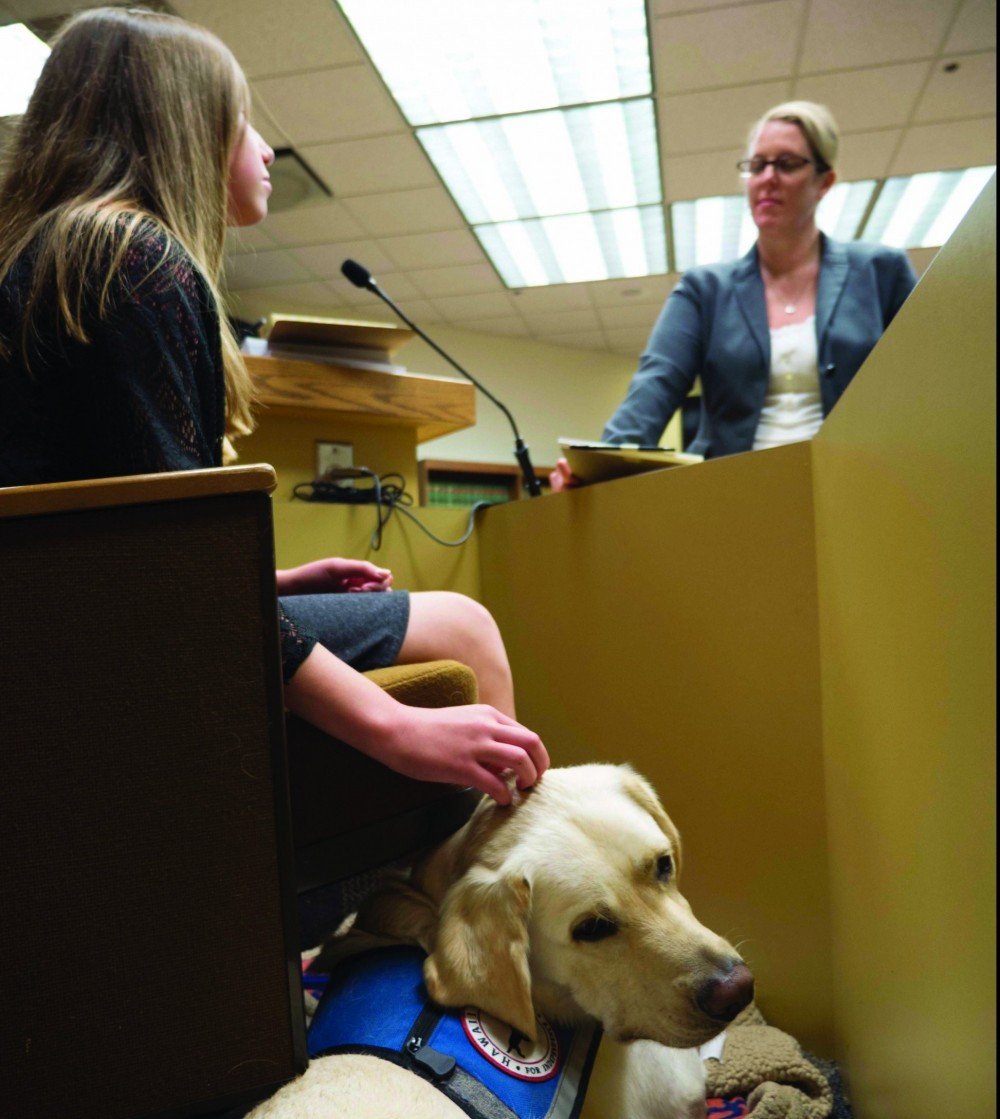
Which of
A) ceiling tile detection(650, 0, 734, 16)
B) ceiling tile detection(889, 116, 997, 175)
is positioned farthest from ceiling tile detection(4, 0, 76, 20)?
ceiling tile detection(889, 116, 997, 175)

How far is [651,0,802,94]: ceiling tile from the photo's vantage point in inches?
127

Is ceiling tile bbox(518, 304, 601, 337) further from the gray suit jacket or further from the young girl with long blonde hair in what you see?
the young girl with long blonde hair

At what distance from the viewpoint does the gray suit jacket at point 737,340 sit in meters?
1.80

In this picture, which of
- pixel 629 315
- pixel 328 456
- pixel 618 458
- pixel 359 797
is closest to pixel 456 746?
pixel 359 797

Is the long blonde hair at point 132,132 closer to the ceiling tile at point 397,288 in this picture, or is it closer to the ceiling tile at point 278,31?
the ceiling tile at point 278,31

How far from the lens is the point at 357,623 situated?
40.9 inches

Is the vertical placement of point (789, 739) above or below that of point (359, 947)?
above

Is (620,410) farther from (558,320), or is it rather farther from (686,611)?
(558,320)

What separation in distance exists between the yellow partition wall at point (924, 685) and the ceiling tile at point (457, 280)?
5.01m

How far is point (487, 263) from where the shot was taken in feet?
18.4

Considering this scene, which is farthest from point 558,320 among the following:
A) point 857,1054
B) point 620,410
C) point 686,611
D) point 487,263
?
point 857,1054

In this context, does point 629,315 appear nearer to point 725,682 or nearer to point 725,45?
point 725,45

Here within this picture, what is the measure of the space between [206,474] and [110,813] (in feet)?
0.95

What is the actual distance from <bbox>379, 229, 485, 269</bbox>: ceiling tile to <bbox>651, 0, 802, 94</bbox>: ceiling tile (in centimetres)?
178
